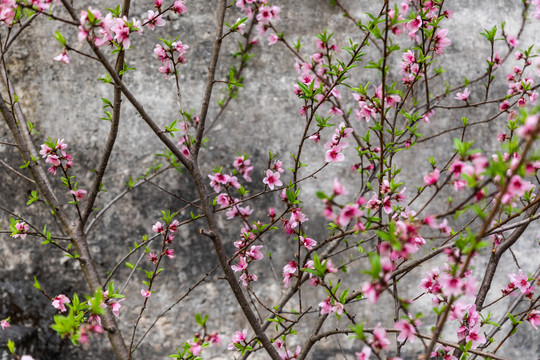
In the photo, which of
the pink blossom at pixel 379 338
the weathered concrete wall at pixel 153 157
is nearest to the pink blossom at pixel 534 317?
the pink blossom at pixel 379 338

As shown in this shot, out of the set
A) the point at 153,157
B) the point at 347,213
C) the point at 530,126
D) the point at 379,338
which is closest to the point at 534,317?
the point at 379,338

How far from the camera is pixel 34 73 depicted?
2924 mm

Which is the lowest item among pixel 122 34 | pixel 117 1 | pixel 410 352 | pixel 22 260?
pixel 410 352

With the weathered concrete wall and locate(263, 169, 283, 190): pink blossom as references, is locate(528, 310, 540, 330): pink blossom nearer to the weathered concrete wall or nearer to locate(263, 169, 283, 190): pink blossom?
the weathered concrete wall

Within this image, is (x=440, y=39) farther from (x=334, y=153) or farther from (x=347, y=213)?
(x=347, y=213)

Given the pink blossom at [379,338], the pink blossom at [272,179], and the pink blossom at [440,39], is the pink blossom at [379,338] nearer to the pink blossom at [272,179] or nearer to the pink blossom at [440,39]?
the pink blossom at [272,179]

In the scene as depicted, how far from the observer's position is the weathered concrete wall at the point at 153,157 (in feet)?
9.39

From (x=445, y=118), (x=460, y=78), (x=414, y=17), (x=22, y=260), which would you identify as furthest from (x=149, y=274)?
(x=460, y=78)

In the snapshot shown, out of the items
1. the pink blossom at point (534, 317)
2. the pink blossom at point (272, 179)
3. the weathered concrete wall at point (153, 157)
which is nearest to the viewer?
the pink blossom at point (534, 317)

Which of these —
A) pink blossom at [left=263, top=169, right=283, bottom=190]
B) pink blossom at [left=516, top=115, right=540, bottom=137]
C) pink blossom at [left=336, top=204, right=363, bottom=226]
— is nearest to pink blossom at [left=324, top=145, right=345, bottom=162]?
pink blossom at [left=263, top=169, right=283, bottom=190]

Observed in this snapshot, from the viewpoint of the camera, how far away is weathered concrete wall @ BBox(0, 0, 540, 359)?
2863mm

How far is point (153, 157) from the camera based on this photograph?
114 inches

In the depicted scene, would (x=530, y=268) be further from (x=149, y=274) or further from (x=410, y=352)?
(x=149, y=274)

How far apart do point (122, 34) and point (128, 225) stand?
1565mm
